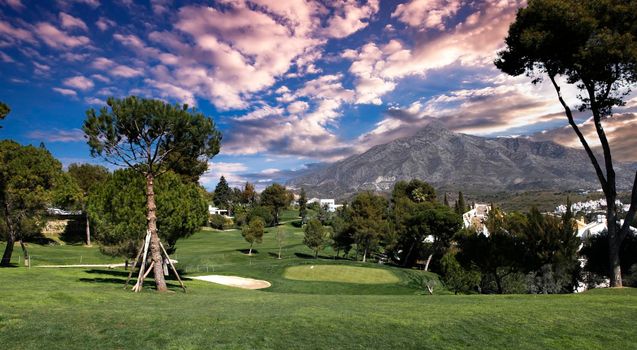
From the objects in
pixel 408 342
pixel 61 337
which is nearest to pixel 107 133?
pixel 61 337

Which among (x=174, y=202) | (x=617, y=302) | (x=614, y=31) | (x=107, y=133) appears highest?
(x=614, y=31)

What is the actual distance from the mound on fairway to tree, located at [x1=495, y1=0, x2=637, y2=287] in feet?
102

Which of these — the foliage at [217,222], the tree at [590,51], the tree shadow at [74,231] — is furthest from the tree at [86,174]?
the tree at [590,51]

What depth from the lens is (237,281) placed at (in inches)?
1844

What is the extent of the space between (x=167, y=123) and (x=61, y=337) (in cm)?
1634

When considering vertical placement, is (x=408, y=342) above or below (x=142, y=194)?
below

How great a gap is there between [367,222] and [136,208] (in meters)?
50.1

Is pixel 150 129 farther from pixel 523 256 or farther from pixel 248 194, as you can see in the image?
pixel 248 194

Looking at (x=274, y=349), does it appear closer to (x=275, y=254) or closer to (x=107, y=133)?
(x=107, y=133)

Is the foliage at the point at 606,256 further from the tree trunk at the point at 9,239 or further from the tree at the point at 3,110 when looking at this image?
the tree trunk at the point at 9,239

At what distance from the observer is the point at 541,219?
47188mm

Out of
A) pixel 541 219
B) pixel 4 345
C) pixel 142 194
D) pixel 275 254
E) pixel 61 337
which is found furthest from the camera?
pixel 275 254

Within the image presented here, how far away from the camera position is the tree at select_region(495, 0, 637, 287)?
19609mm

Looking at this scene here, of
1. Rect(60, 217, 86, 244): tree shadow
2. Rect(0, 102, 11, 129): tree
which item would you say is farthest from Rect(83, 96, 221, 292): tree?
Rect(60, 217, 86, 244): tree shadow
